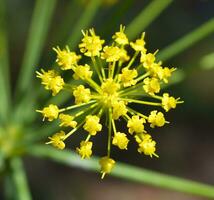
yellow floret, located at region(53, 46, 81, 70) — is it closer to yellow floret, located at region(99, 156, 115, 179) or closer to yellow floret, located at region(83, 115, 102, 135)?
yellow floret, located at region(83, 115, 102, 135)

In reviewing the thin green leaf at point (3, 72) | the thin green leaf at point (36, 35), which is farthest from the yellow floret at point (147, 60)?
the thin green leaf at point (3, 72)

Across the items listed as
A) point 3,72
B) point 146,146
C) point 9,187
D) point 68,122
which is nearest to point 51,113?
point 68,122

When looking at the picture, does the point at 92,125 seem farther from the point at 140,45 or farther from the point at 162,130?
the point at 162,130

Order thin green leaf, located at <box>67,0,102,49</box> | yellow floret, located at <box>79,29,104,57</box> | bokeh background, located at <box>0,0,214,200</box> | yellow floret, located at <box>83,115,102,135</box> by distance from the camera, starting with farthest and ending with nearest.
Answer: bokeh background, located at <box>0,0,214,200</box> → thin green leaf, located at <box>67,0,102,49</box> → yellow floret, located at <box>79,29,104,57</box> → yellow floret, located at <box>83,115,102,135</box>

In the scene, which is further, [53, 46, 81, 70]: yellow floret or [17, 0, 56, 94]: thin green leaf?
[17, 0, 56, 94]: thin green leaf

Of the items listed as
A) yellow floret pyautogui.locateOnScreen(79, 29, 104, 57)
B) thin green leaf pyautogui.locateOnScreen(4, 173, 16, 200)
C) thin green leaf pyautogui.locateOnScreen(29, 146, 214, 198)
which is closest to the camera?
yellow floret pyautogui.locateOnScreen(79, 29, 104, 57)

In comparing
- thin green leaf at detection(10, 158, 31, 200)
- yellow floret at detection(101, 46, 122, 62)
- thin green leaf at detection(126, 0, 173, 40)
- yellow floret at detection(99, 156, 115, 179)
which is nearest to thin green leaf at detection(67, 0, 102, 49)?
thin green leaf at detection(126, 0, 173, 40)
